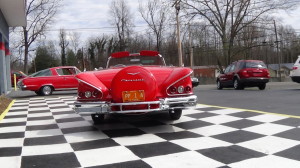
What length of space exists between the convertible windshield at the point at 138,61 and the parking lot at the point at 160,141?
4.10ft

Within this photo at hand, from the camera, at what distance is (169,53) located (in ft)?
159

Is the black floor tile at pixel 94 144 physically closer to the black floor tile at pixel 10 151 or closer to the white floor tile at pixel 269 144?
the black floor tile at pixel 10 151

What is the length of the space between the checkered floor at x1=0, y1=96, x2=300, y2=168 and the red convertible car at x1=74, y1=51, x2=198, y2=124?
1.40ft

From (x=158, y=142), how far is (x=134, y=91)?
32.2 inches

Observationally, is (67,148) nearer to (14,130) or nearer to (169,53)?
(14,130)

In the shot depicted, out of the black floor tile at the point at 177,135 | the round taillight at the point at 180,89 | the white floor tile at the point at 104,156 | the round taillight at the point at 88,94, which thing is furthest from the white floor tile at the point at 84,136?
the round taillight at the point at 180,89

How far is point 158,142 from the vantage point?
4172 millimetres

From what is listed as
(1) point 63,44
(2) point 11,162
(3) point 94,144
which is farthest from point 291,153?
(1) point 63,44

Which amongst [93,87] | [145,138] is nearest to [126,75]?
[93,87]

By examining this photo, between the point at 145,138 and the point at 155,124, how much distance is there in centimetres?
105

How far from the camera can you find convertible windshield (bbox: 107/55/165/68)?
22.3 feet

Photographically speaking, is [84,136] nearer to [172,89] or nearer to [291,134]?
[172,89]

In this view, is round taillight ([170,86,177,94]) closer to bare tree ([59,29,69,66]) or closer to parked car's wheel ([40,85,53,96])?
parked car's wheel ([40,85,53,96])

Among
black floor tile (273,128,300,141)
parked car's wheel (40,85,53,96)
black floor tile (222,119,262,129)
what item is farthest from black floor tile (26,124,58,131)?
parked car's wheel (40,85,53,96)
